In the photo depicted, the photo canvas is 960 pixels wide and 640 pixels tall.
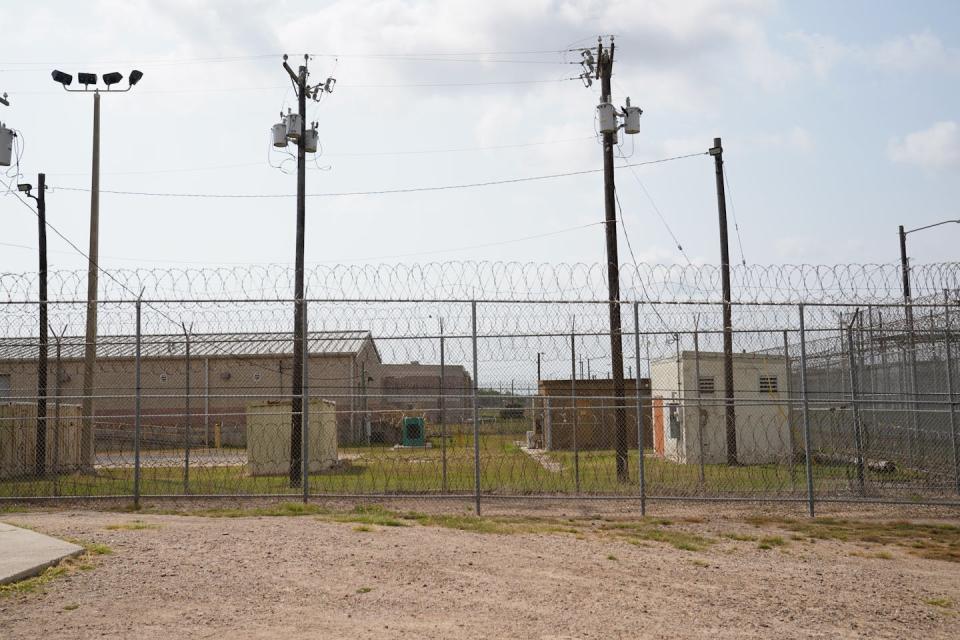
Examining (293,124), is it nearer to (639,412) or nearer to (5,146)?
(5,146)

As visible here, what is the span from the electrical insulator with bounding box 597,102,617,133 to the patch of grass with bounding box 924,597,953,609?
1018 cm

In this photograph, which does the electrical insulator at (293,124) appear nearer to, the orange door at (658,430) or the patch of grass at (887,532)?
the orange door at (658,430)

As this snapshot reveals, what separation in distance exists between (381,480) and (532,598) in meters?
8.55

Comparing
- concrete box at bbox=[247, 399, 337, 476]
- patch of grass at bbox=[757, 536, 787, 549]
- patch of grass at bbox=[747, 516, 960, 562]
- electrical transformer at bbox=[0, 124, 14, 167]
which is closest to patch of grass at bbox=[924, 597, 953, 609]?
patch of grass at bbox=[747, 516, 960, 562]

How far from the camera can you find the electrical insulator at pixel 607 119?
1563 centimetres

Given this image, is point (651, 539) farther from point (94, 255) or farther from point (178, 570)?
point (94, 255)

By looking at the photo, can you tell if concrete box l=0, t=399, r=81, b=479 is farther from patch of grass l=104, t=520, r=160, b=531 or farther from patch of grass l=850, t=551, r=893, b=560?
patch of grass l=850, t=551, r=893, b=560

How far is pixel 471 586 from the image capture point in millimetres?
6980

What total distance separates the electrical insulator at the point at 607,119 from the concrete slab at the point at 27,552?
35.1 ft

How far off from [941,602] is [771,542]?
248cm

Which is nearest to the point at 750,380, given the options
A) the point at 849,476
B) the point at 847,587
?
the point at 849,476

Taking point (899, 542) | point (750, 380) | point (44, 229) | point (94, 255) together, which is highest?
point (44, 229)

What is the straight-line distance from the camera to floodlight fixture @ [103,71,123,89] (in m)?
17.6

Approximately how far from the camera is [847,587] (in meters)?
7.26
